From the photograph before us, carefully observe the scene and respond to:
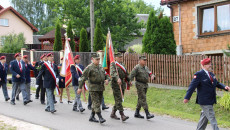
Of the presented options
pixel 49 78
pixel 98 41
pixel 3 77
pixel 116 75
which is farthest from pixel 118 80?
pixel 98 41

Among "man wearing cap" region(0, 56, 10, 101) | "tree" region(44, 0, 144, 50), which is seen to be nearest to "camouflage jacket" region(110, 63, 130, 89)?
"man wearing cap" region(0, 56, 10, 101)

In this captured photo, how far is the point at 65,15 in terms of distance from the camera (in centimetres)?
3344

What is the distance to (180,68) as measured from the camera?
49.7 ft

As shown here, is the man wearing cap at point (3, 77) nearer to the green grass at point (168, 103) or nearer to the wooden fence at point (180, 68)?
the green grass at point (168, 103)

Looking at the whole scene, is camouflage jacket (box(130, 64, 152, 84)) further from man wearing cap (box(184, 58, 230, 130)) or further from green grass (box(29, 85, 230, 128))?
man wearing cap (box(184, 58, 230, 130))

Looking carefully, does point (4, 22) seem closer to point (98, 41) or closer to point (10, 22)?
point (10, 22)

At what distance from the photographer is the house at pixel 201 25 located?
54.3ft

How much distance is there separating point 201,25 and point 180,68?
3.83 m

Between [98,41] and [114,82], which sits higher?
[98,41]

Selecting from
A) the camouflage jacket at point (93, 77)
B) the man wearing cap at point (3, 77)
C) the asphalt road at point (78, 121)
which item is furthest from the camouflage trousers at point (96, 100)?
the man wearing cap at point (3, 77)

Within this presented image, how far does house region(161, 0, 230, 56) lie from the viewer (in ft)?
54.3

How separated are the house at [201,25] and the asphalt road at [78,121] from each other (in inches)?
319

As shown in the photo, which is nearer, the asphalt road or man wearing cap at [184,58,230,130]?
man wearing cap at [184,58,230,130]

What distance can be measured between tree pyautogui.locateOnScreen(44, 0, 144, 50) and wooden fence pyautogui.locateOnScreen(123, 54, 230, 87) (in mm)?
15736
